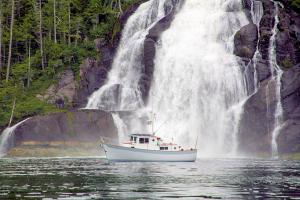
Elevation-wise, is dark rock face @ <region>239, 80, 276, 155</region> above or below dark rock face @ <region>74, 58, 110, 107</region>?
below

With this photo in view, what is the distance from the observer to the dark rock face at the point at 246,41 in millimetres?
80988

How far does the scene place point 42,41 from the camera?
107500mm

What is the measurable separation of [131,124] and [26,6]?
51529 mm

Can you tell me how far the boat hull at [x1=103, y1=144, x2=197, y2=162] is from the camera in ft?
205

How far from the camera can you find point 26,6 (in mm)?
120500

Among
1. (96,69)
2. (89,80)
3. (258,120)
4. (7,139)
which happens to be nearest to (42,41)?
(96,69)

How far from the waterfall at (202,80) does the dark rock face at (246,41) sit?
1.09m

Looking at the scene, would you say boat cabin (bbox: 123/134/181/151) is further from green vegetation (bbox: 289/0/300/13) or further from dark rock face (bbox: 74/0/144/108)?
green vegetation (bbox: 289/0/300/13)

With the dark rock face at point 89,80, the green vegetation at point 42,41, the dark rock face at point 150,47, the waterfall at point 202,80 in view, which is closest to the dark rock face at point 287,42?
the waterfall at point 202,80

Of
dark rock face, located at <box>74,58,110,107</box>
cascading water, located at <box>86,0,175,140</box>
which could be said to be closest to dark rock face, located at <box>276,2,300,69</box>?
cascading water, located at <box>86,0,175,140</box>

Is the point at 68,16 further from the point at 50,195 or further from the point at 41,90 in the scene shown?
the point at 50,195

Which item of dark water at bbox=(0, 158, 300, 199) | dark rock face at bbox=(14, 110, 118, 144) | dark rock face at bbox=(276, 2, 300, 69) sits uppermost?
dark rock face at bbox=(276, 2, 300, 69)

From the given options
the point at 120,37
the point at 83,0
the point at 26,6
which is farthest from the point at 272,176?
the point at 26,6

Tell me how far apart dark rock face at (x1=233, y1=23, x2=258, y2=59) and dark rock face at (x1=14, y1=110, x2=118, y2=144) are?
723 inches
